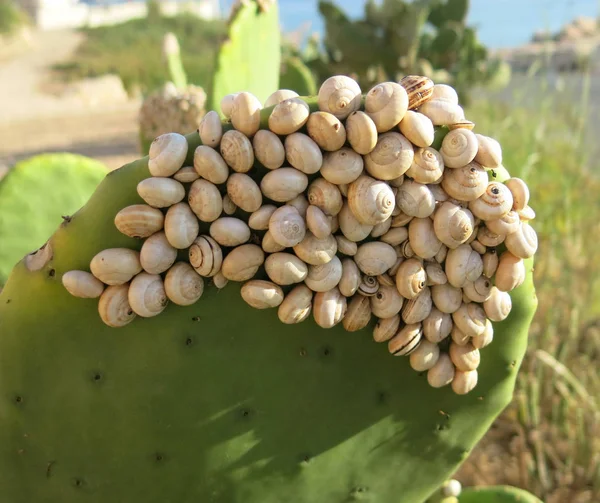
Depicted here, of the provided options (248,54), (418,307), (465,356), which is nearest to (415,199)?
(418,307)

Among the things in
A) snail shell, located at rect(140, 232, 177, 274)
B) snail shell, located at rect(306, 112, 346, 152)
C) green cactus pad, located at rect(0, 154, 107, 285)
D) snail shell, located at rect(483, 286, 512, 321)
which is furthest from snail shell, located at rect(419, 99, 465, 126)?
green cactus pad, located at rect(0, 154, 107, 285)

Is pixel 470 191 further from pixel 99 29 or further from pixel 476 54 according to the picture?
pixel 99 29

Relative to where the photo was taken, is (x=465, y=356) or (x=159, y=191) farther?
(x=465, y=356)

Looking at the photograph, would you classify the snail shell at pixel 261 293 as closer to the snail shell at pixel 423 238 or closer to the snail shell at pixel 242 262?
the snail shell at pixel 242 262

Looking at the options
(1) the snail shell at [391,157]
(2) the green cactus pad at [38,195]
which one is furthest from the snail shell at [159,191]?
(2) the green cactus pad at [38,195]

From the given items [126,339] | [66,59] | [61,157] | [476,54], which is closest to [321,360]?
[126,339]

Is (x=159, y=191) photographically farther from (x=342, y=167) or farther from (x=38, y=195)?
(x=38, y=195)
